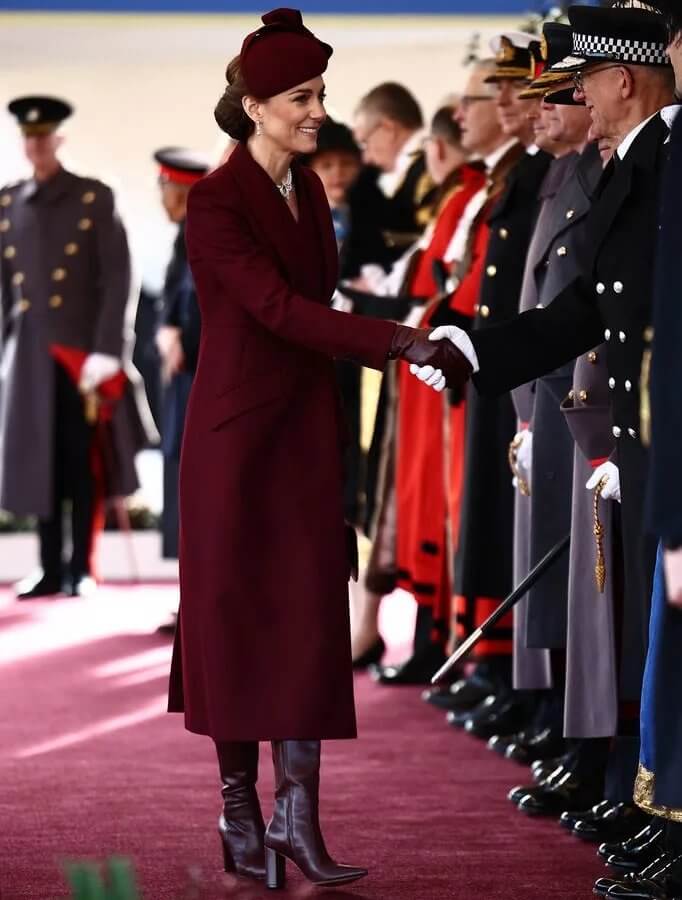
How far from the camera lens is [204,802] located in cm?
386

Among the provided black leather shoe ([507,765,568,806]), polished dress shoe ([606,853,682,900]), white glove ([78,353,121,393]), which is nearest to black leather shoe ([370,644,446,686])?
black leather shoe ([507,765,568,806])

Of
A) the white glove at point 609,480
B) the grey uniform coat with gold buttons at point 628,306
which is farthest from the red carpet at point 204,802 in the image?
the white glove at point 609,480

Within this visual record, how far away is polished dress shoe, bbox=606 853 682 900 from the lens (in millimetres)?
2887

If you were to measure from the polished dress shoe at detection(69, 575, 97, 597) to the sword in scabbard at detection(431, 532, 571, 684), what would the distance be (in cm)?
381

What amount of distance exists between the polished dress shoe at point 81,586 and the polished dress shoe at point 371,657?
75.1 inches

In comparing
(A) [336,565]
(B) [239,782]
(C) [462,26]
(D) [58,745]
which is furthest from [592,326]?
(C) [462,26]

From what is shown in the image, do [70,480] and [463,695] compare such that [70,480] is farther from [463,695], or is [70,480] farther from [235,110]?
[235,110]

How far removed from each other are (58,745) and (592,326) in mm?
1903

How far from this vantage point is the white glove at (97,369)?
690 centimetres

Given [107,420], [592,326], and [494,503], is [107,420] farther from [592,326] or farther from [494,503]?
[592,326]

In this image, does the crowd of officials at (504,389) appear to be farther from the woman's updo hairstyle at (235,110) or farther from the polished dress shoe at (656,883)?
the woman's updo hairstyle at (235,110)

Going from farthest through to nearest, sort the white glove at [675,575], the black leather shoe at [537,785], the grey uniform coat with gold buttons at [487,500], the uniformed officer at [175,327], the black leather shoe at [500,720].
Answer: the uniformed officer at [175,327] < the black leather shoe at [500,720] < the grey uniform coat with gold buttons at [487,500] < the black leather shoe at [537,785] < the white glove at [675,575]

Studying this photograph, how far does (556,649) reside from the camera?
3842 mm

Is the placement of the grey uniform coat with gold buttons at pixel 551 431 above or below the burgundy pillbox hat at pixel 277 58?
below
